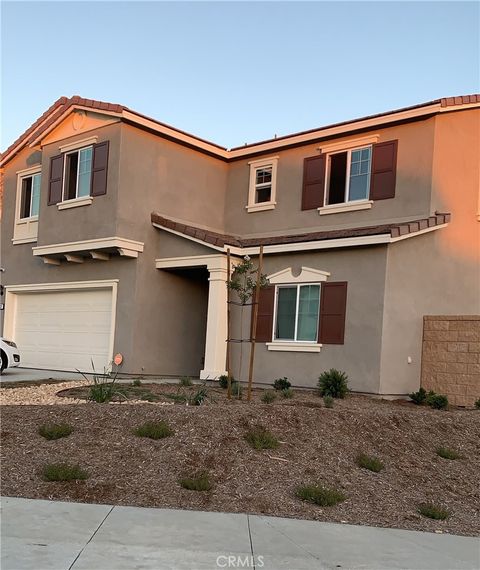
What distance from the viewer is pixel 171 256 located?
54.2ft

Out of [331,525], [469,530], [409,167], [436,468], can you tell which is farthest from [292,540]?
[409,167]

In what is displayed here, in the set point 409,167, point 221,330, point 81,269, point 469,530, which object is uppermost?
point 409,167

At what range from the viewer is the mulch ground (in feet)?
21.7

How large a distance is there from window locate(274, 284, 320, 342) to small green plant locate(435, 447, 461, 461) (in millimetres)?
5802

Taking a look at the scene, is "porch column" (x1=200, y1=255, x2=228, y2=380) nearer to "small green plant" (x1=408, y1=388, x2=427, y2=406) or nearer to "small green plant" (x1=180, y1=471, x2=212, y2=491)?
"small green plant" (x1=408, y1=388, x2=427, y2=406)

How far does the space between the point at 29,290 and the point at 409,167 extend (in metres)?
11.4

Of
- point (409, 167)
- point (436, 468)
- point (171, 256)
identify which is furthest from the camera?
point (171, 256)

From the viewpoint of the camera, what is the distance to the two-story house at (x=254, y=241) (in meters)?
14.2

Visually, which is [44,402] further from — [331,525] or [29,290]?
[29,290]

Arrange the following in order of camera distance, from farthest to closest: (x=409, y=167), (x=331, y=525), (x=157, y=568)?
1. (x=409, y=167)
2. (x=331, y=525)
3. (x=157, y=568)

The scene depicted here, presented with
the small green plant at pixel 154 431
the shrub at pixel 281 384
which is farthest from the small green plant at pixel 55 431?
the shrub at pixel 281 384

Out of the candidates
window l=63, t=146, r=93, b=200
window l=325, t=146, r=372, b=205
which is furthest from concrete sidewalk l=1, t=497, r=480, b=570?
window l=63, t=146, r=93, b=200

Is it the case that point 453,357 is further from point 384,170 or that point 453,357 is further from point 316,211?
point 316,211

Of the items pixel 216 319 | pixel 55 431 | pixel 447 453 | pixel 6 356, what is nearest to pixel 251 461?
pixel 55 431
